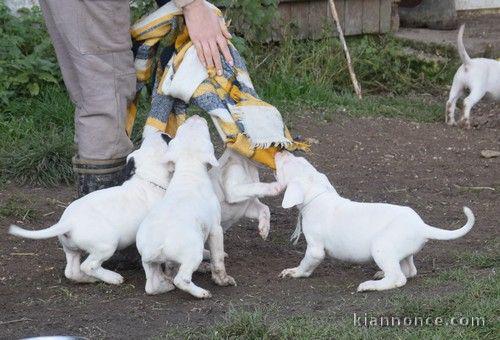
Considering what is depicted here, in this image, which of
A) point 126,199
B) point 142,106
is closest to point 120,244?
point 126,199

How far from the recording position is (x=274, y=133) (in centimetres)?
511

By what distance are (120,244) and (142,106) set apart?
3.41m

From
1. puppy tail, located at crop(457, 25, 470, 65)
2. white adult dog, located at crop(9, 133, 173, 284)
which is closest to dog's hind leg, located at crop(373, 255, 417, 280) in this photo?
white adult dog, located at crop(9, 133, 173, 284)

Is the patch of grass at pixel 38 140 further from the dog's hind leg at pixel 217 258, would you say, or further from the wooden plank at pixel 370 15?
the wooden plank at pixel 370 15

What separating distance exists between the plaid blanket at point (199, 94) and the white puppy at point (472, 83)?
3.79 m

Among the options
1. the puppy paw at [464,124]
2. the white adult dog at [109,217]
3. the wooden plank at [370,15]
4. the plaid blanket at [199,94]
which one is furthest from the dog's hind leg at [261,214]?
the wooden plank at [370,15]

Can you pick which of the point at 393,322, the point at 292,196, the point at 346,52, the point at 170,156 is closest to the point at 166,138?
the point at 170,156

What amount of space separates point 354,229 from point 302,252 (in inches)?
31.9

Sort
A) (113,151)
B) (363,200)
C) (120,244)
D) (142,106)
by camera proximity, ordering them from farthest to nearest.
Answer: (142,106)
(363,200)
(113,151)
(120,244)

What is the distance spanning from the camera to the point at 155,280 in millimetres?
4691

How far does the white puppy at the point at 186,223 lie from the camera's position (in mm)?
4477

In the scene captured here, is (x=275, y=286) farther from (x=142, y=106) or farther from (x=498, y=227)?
(x=142, y=106)

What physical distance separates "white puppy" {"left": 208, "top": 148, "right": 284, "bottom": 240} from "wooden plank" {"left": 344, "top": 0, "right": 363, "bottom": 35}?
5.32 m

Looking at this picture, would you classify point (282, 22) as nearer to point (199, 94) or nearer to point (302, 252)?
point (302, 252)
